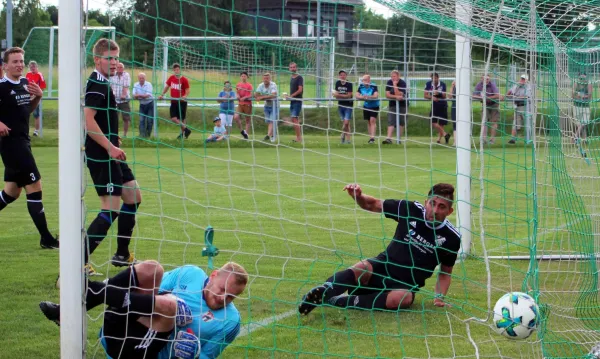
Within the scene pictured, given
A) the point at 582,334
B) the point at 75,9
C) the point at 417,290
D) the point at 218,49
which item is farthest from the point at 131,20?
the point at 218,49

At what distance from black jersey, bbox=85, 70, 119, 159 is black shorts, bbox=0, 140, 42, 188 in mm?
1644

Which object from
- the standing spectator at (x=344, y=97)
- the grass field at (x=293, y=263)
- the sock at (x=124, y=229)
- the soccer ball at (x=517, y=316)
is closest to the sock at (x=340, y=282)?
the grass field at (x=293, y=263)

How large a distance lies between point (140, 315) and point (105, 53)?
2189 millimetres

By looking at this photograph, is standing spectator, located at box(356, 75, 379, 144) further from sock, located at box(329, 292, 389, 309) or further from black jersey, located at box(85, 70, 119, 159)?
black jersey, located at box(85, 70, 119, 159)

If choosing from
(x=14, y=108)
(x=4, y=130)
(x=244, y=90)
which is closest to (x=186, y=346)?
(x=4, y=130)

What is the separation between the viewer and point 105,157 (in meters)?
6.39

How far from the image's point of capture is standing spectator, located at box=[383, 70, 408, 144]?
9.63 metres

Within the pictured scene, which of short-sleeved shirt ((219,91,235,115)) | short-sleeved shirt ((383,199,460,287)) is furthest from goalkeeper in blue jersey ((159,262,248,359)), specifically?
short-sleeved shirt ((219,91,235,115))

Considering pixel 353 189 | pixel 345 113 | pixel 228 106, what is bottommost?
pixel 353 189

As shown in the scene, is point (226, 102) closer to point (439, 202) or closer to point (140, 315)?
point (439, 202)

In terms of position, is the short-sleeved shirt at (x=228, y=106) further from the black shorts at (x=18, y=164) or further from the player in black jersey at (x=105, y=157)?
the black shorts at (x=18, y=164)

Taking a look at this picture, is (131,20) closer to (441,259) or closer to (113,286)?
(113,286)

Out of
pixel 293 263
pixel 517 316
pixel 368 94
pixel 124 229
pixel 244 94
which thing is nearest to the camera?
pixel 517 316

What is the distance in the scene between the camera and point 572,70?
725 cm
